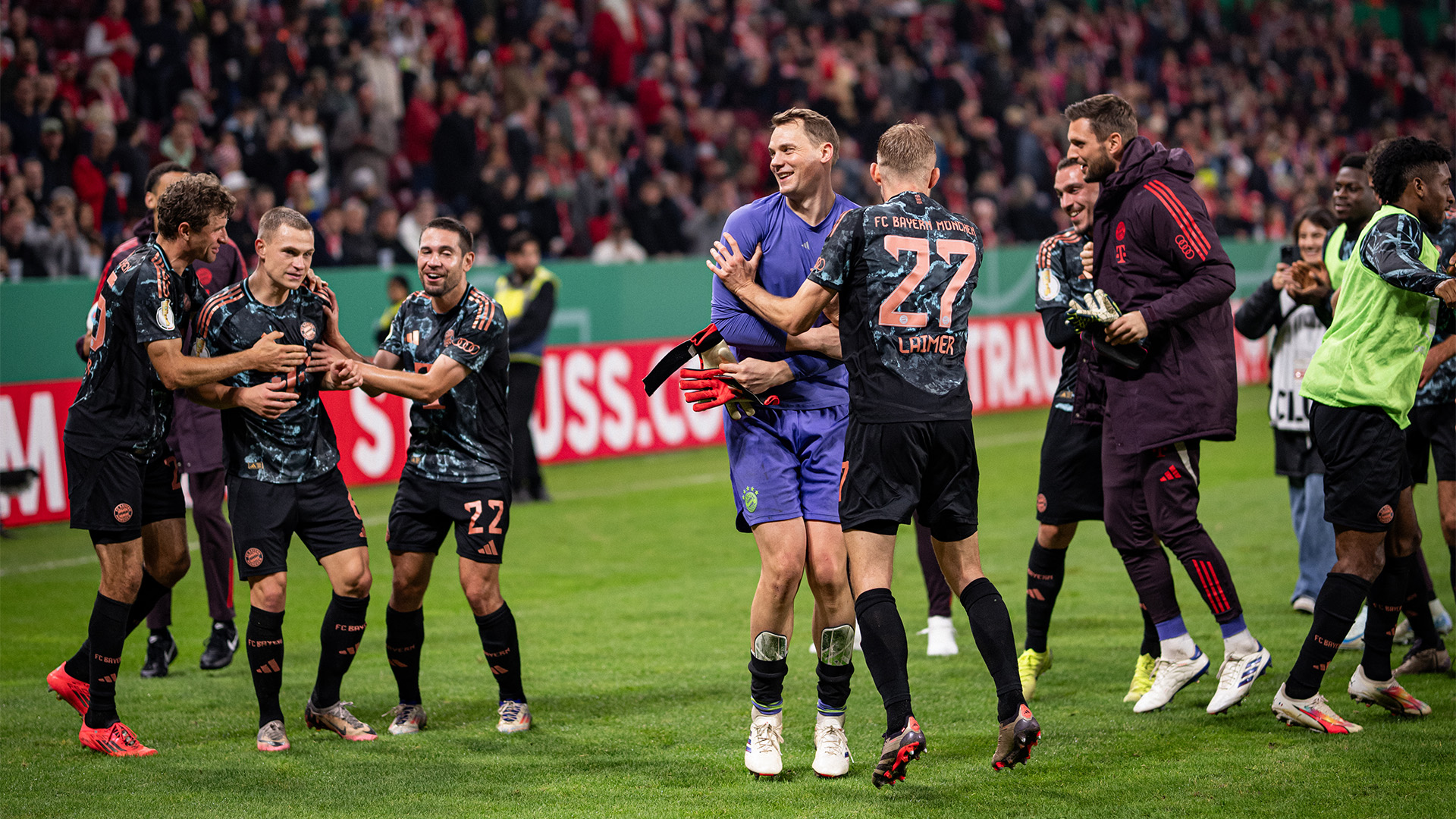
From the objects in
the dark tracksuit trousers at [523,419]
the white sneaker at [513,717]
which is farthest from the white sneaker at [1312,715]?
the dark tracksuit trousers at [523,419]

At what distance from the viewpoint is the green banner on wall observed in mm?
11648

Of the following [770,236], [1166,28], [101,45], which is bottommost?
[770,236]

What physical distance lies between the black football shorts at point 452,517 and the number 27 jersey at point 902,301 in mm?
1702

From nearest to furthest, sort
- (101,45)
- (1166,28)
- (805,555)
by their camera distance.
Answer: (805,555)
(101,45)
(1166,28)

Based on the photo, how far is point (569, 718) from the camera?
6.11m

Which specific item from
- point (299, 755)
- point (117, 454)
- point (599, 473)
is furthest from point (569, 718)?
point (599, 473)

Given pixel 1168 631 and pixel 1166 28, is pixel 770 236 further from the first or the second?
pixel 1166 28

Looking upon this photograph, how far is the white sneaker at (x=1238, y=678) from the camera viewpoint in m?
5.64

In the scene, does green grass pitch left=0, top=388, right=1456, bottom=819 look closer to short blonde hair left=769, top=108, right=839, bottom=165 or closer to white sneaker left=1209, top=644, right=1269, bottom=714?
white sneaker left=1209, top=644, right=1269, bottom=714

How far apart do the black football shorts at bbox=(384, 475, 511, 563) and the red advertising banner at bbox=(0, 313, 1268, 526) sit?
5.71 metres

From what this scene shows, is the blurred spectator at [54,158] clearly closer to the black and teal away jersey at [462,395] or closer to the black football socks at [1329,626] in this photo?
the black and teal away jersey at [462,395]

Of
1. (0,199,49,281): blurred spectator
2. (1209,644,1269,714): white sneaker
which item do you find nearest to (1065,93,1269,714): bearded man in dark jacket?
(1209,644,1269,714): white sneaker

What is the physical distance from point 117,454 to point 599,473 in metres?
8.52

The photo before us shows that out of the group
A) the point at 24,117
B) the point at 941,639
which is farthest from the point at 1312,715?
the point at 24,117
